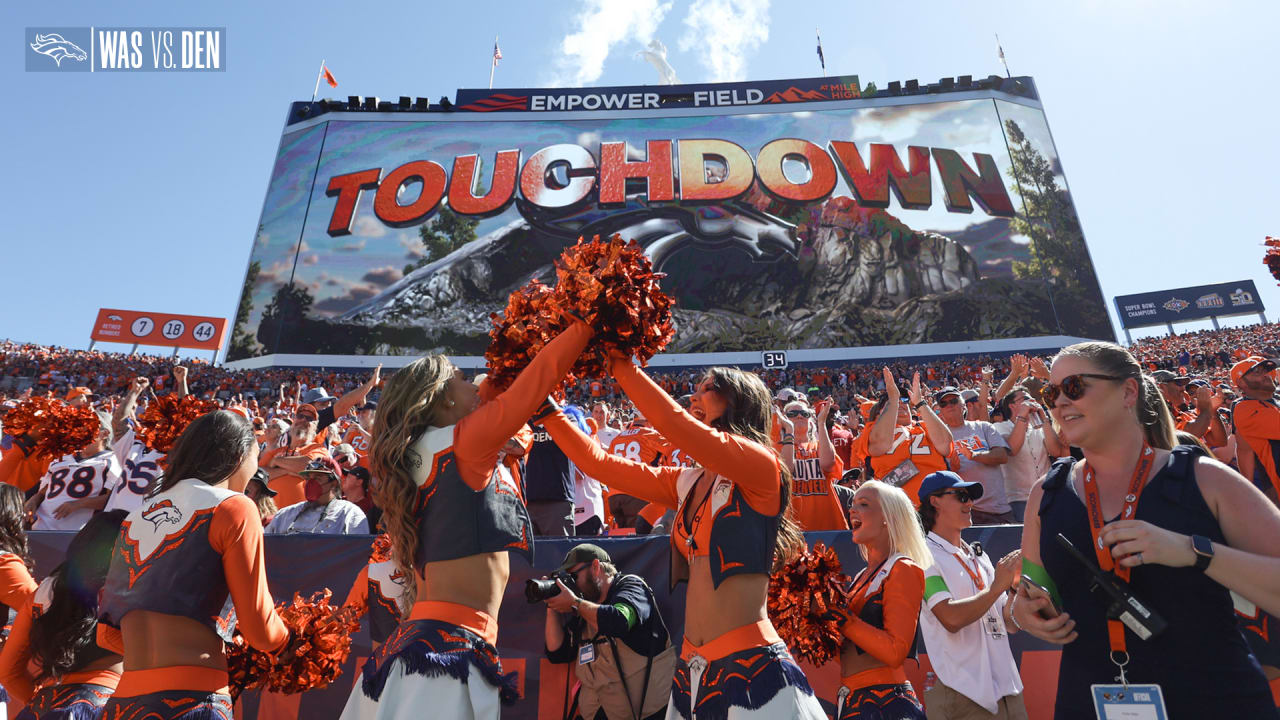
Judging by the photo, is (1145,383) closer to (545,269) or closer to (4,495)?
(4,495)

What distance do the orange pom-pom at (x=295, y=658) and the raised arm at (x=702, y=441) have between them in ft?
4.74

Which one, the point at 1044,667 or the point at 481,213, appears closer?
the point at 1044,667

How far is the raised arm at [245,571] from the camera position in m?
2.57

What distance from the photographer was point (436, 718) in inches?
93.0

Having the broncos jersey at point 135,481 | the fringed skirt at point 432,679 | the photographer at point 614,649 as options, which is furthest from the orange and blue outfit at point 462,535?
the broncos jersey at point 135,481

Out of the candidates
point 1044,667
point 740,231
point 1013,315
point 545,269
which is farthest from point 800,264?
point 1044,667

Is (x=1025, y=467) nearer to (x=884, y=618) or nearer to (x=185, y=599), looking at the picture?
(x=884, y=618)

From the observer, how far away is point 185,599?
253 centimetres

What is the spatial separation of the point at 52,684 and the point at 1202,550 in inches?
174

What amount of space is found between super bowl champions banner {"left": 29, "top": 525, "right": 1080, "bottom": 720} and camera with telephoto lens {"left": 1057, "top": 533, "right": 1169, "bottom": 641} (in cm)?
293

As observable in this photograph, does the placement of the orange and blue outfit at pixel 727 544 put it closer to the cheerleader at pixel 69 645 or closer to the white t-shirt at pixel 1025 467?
the cheerleader at pixel 69 645

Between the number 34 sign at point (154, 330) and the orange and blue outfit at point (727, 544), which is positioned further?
the number 34 sign at point (154, 330)

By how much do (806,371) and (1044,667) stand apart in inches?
1193

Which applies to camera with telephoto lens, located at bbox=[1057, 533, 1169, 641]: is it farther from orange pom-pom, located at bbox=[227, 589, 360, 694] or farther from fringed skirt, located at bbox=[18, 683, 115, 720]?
fringed skirt, located at bbox=[18, 683, 115, 720]
